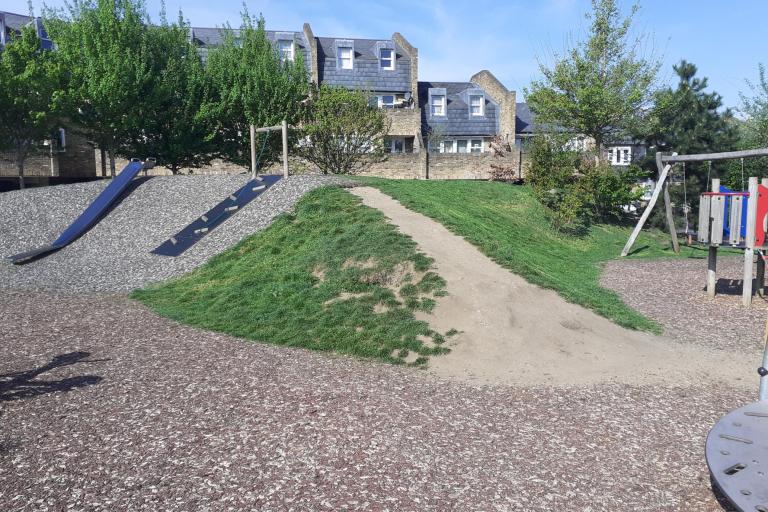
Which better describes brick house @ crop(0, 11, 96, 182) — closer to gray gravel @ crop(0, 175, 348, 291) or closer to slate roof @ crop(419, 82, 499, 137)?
gray gravel @ crop(0, 175, 348, 291)

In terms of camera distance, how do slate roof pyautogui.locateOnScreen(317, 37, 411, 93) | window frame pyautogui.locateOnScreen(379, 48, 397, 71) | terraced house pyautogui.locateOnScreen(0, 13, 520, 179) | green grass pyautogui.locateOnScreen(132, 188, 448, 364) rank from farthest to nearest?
window frame pyautogui.locateOnScreen(379, 48, 397, 71)
slate roof pyautogui.locateOnScreen(317, 37, 411, 93)
terraced house pyautogui.locateOnScreen(0, 13, 520, 179)
green grass pyautogui.locateOnScreen(132, 188, 448, 364)

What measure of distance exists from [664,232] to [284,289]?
69.2ft

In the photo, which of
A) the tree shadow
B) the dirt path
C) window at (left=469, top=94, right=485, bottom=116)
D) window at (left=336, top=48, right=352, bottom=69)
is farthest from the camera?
window at (left=469, top=94, right=485, bottom=116)

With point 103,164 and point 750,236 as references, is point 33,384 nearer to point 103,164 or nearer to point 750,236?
point 750,236

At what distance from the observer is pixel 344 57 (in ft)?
141

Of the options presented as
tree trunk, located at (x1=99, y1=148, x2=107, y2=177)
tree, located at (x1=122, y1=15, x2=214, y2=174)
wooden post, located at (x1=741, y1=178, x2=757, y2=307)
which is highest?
tree, located at (x1=122, y1=15, x2=214, y2=174)

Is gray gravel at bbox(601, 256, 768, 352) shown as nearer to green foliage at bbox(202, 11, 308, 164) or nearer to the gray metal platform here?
the gray metal platform

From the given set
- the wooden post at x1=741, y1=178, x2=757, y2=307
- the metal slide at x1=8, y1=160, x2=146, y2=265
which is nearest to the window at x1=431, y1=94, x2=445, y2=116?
the metal slide at x1=8, y1=160, x2=146, y2=265

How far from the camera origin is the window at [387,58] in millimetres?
43547

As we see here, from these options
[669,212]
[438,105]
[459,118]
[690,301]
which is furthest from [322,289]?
[459,118]

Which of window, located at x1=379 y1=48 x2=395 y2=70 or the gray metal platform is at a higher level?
window, located at x1=379 y1=48 x2=395 y2=70

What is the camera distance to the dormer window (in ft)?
140

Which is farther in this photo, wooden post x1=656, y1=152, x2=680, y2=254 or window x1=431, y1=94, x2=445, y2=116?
window x1=431, y1=94, x2=445, y2=116

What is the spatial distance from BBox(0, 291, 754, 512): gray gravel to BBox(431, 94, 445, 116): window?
38073 mm
